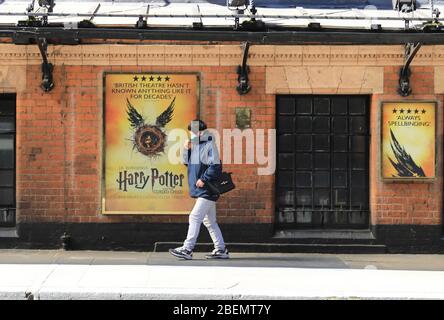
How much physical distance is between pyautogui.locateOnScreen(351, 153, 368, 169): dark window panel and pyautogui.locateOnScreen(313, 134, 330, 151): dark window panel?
0.46m

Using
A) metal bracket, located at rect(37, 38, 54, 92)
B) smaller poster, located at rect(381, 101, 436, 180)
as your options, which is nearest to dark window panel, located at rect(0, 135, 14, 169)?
metal bracket, located at rect(37, 38, 54, 92)

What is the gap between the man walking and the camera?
34.8 ft

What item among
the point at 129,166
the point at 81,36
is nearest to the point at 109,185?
the point at 129,166

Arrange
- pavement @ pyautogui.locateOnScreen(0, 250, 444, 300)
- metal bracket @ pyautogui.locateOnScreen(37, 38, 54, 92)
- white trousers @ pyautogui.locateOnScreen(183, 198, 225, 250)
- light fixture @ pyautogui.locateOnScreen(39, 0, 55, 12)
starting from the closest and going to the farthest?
pavement @ pyautogui.locateOnScreen(0, 250, 444, 300) → white trousers @ pyautogui.locateOnScreen(183, 198, 225, 250) → light fixture @ pyautogui.locateOnScreen(39, 0, 55, 12) → metal bracket @ pyautogui.locateOnScreen(37, 38, 54, 92)

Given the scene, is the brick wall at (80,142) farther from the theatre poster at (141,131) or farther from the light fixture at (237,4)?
the light fixture at (237,4)

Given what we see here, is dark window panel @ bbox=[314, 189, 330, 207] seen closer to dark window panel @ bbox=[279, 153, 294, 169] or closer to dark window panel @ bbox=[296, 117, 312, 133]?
dark window panel @ bbox=[279, 153, 294, 169]

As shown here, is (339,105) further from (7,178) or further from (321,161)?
(7,178)

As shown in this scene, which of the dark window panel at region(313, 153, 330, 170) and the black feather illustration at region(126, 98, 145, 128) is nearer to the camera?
the black feather illustration at region(126, 98, 145, 128)

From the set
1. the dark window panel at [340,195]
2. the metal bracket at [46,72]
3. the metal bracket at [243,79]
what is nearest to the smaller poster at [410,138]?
the dark window panel at [340,195]

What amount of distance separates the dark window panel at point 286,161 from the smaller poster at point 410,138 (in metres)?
1.40

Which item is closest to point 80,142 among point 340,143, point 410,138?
point 340,143

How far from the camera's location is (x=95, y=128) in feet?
38.8

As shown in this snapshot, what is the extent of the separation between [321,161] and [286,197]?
31.2 inches

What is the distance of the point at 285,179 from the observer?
12094mm
